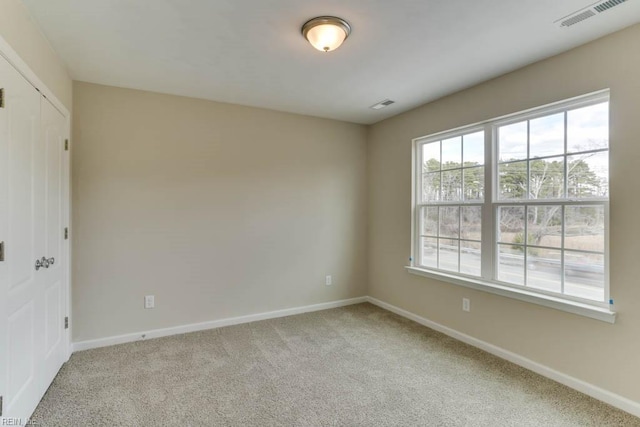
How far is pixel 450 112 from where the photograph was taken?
10.9ft

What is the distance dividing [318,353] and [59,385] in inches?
79.7

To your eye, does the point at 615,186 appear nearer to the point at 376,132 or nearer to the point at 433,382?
the point at 433,382

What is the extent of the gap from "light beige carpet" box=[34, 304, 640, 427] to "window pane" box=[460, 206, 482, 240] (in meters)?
1.09

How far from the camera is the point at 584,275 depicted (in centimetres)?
236

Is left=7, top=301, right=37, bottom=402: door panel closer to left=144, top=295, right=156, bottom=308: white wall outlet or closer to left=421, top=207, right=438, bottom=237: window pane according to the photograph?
left=144, top=295, right=156, bottom=308: white wall outlet

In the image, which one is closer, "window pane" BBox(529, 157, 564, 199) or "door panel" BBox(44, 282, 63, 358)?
"door panel" BBox(44, 282, 63, 358)

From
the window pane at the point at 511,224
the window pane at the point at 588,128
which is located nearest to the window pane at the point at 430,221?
the window pane at the point at 511,224

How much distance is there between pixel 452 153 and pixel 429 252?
1164 mm

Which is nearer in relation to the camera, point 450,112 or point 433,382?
point 433,382

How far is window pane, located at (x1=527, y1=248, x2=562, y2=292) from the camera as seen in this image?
2.51m

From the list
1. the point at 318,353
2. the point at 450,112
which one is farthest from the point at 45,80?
the point at 450,112

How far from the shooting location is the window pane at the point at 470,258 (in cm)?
312

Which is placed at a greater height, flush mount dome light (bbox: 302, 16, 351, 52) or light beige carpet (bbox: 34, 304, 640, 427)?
flush mount dome light (bbox: 302, 16, 351, 52)

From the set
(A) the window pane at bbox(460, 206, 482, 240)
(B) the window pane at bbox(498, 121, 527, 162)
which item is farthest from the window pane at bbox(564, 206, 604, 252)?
(A) the window pane at bbox(460, 206, 482, 240)
